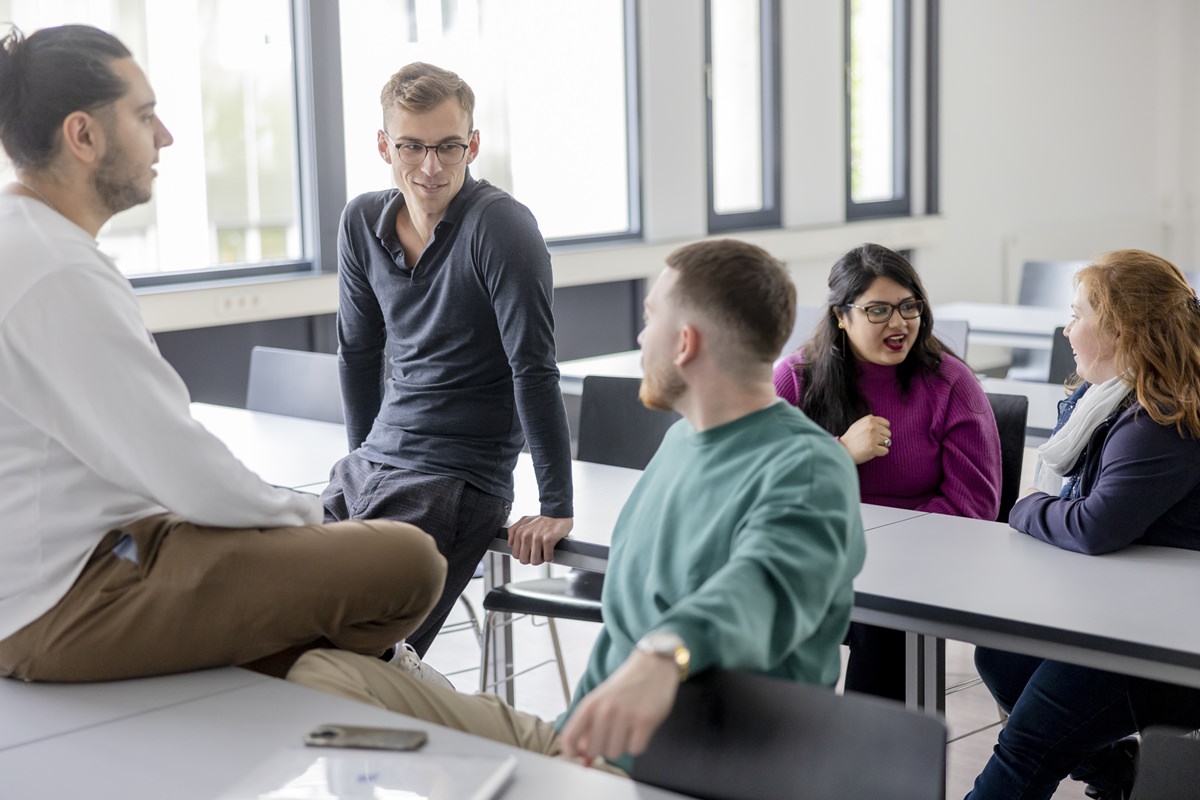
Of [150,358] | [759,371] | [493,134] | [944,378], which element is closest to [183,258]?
[493,134]

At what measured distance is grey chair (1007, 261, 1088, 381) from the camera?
571 cm

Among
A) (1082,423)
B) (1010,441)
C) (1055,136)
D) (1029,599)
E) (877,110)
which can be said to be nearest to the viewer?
(1029,599)

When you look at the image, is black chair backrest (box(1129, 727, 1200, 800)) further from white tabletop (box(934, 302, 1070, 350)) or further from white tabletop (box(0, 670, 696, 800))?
white tabletop (box(934, 302, 1070, 350))

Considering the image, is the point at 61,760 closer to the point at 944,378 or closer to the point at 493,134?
the point at 944,378

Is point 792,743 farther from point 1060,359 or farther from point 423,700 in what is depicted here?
point 1060,359

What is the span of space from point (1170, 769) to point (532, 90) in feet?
15.8

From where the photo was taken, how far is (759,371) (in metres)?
1.61

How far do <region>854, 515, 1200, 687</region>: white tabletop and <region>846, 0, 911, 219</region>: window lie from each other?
5.13 meters

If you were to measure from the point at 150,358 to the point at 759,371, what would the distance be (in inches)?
29.1

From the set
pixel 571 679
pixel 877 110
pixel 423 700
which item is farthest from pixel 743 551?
pixel 877 110

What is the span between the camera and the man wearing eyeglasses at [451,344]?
2.42 metres

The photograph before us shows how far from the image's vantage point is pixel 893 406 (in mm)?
2795

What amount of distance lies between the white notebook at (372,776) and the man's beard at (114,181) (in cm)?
78

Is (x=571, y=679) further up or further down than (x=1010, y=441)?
further down
